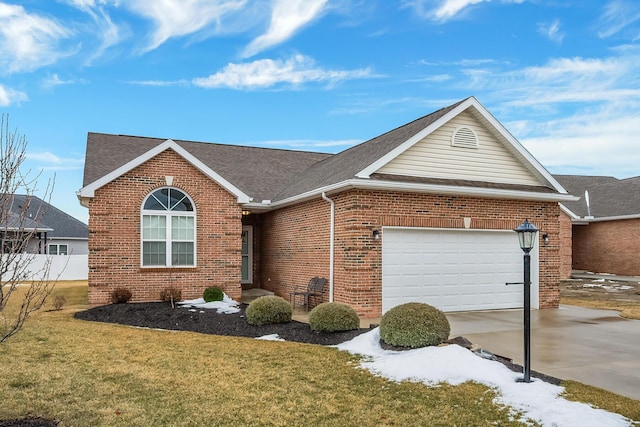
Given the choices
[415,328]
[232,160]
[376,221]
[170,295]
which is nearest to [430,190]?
[376,221]

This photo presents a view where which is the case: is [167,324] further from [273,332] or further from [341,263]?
[341,263]

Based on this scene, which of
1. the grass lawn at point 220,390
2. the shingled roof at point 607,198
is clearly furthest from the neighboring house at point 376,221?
the shingled roof at point 607,198

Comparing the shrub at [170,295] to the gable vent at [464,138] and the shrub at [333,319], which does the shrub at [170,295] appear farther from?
the gable vent at [464,138]

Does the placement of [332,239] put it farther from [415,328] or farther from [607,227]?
[607,227]

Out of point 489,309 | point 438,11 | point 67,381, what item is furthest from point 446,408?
point 438,11

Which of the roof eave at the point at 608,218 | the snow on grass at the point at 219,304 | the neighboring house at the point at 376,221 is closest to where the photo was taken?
the neighboring house at the point at 376,221

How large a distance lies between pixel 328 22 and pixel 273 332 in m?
10.2

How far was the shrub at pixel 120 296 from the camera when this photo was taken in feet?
44.2

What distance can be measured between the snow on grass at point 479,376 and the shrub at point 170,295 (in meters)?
6.90


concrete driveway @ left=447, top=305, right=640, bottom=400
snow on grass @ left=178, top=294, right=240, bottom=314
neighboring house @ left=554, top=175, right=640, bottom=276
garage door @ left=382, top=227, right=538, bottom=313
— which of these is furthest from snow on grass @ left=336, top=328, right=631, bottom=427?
neighboring house @ left=554, top=175, right=640, bottom=276

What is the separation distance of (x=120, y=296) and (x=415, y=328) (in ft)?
29.8

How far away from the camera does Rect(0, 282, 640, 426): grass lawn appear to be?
5293 millimetres

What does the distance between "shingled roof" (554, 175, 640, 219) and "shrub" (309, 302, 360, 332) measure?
24.1m

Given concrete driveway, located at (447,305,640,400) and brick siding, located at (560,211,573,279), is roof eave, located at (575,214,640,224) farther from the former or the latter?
concrete driveway, located at (447,305,640,400)
